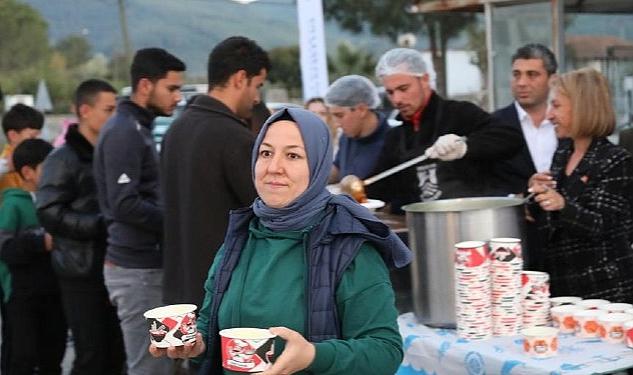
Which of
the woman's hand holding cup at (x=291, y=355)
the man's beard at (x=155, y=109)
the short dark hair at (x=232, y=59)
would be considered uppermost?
the short dark hair at (x=232, y=59)

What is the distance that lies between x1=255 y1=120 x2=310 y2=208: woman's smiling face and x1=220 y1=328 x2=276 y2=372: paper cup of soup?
1.21ft

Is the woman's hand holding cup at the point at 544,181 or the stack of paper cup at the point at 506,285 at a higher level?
the woman's hand holding cup at the point at 544,181

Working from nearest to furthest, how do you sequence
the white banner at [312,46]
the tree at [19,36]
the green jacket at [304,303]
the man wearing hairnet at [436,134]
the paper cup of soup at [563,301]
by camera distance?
the green jacket at [304,303] < the paper cup of soup at [563,301] < the man wearing hairnet at [436,134] < the white banner at [312,46] < the tree at [19,36]

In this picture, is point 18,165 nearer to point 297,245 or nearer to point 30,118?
point 30,118

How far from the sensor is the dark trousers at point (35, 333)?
5152 mm

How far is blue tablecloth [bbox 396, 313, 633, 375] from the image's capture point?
8.96 feet

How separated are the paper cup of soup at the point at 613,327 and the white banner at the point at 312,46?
4.24 meters

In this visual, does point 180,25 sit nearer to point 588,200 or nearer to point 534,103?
point 534,103

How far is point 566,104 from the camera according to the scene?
325cm

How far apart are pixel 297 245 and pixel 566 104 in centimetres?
145

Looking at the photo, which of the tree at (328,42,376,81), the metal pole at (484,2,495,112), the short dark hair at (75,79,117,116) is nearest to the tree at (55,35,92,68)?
the tree at (328,42,376,81)

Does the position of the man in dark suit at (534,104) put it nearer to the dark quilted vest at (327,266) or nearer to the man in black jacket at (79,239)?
the man in black jacket at (79,239)

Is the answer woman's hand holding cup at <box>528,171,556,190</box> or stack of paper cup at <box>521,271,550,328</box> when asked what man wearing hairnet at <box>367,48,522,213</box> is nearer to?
woman's hand holding cup at <box>528,171,556,190</box>

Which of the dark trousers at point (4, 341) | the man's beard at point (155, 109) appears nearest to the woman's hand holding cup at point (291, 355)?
the man's beard at point (155, 109)
